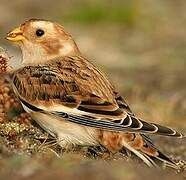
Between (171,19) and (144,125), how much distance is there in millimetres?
11645

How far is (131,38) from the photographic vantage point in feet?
54.6

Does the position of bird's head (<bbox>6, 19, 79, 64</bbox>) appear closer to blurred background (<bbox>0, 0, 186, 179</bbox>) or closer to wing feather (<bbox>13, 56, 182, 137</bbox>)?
→ wing feather (<bbox>13, 56, 182, 137</bbox>)

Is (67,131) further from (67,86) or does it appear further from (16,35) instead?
(16,35)

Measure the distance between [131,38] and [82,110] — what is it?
396 inches

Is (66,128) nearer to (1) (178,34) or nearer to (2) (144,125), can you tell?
(2) (144,125)

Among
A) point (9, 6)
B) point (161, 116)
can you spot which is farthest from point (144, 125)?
point (9, 6)

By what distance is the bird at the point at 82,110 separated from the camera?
21.6 feet

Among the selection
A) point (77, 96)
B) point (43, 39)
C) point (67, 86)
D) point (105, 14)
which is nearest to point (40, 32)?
point (43, 39)

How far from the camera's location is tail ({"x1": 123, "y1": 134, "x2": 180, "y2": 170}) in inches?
264

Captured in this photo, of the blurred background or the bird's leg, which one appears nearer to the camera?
the bird's leg

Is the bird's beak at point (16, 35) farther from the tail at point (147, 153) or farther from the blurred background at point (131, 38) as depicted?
the blurred background at point (131, 38)

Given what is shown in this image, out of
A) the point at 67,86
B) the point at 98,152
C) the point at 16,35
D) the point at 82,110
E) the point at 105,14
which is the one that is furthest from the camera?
the point at 105,14

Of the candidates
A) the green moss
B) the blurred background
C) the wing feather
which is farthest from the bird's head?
Result: the green moss

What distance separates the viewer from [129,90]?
38.8ft
